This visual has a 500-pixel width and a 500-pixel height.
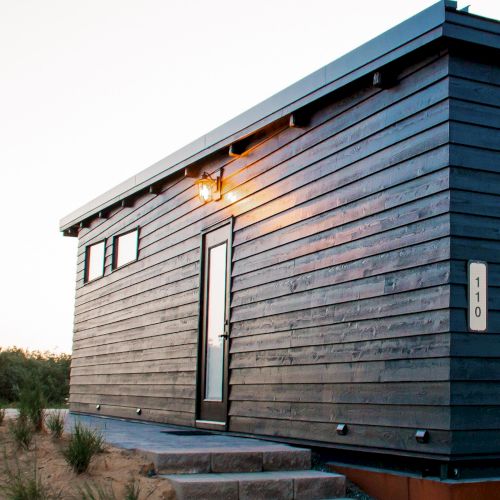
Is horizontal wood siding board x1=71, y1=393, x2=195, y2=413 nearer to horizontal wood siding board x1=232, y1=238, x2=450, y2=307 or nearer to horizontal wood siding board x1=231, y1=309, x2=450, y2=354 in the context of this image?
horizontal wood siding board x1=231, y1=309, x2=450, y2=354

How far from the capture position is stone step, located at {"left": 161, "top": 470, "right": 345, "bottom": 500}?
4.73 m

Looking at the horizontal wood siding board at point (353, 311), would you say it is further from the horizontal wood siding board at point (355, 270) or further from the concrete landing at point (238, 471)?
the concrete landing at point (238, 471)

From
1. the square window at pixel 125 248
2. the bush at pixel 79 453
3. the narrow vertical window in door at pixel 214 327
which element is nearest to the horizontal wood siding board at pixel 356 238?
the narrow vertical window in door at pixel 214 327

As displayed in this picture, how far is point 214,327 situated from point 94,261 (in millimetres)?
4946

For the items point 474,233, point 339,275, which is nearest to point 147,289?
point 339,275

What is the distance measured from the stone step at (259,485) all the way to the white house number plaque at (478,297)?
4.72ft

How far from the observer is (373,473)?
5418mm

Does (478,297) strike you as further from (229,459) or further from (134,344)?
(134,344)

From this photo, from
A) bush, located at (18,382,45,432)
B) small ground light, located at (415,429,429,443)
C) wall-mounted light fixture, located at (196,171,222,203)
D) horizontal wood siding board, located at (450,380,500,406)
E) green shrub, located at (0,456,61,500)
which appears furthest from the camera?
wall-mounted light fixture, located at (196,171,222,203)

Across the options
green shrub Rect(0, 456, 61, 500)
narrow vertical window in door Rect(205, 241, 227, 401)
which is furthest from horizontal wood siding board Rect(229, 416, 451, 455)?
green shrub Rect(0, 456, 61, 500)

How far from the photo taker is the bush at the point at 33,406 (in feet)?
20.3

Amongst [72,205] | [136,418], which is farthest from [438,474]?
[72,205]

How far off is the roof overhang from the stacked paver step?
110 inches

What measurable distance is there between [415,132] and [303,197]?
1471mm
